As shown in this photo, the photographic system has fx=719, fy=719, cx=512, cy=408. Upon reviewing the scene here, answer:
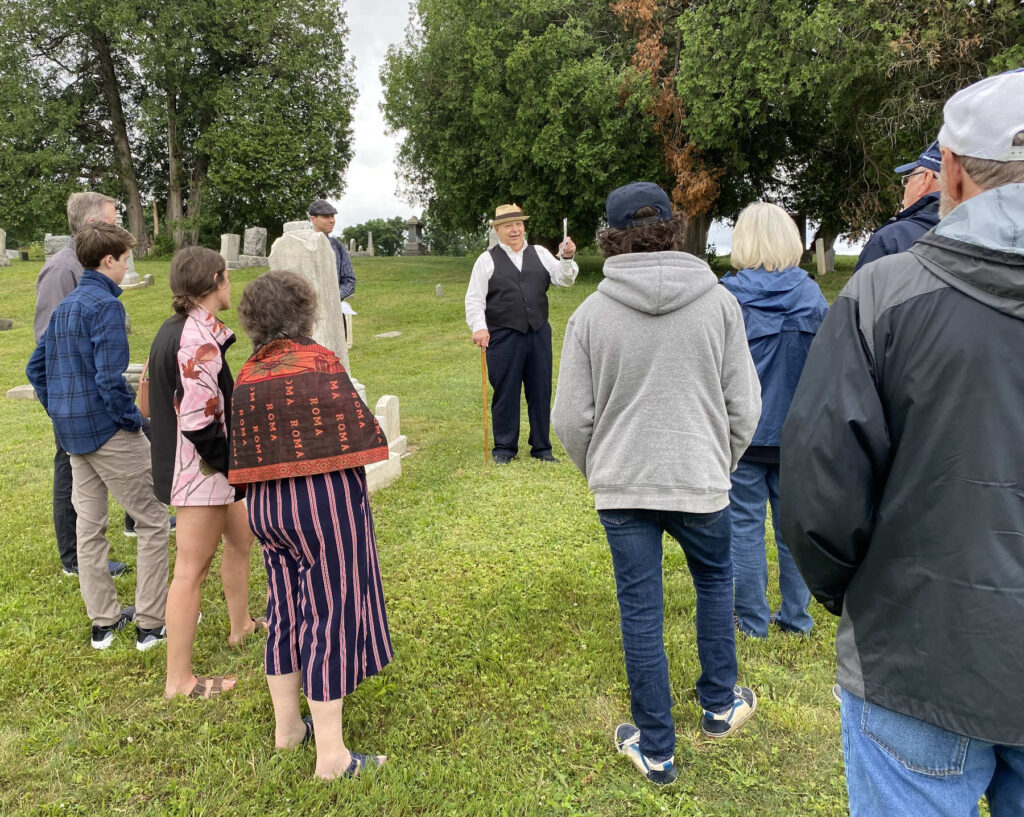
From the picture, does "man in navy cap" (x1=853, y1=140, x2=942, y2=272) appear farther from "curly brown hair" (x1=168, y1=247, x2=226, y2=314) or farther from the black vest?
the black vest

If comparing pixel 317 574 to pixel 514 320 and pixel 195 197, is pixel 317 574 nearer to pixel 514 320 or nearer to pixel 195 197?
pixel 514 320

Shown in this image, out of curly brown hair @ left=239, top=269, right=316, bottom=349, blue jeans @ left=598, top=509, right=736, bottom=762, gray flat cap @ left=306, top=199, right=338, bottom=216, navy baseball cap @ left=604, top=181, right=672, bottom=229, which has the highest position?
gray flat cap @ left=306, top=199, right=338, bottom=216

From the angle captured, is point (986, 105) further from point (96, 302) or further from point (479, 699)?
point (96, 302)

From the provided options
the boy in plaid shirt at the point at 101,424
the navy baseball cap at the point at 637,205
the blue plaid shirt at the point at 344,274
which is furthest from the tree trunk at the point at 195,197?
the navy baseball cap at the point at 637,205

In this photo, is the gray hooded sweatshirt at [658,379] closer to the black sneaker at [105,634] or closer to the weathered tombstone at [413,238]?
the black sneaker at [105,634]

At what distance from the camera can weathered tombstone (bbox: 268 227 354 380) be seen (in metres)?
5.16

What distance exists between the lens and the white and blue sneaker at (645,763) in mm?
2633

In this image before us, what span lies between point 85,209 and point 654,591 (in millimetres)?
3632

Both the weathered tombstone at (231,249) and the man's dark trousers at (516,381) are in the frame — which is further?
the weathered tombstone at (231,249)

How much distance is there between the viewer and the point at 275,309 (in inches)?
102

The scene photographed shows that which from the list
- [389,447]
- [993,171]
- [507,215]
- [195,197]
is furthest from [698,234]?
[993,171]

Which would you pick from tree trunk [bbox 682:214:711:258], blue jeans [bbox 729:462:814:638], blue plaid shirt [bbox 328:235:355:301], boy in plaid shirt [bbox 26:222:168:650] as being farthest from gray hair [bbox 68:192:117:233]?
tree trunk [bbox 682:214:711:258]

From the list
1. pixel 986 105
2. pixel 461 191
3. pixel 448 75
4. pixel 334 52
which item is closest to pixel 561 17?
pixel 448 75

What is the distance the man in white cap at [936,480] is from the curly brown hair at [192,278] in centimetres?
253
